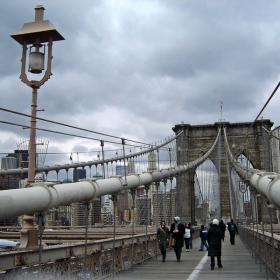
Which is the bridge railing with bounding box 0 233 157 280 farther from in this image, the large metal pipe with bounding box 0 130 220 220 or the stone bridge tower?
the stone bridge tower

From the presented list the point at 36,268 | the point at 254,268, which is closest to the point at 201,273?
the point at 254,268

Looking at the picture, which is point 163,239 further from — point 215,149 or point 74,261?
point 215,149

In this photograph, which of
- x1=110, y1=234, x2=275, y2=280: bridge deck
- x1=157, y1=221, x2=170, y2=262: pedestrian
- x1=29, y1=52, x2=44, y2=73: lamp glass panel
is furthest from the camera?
x1=157, y1=221, x2=170, y2=262: pedestrian

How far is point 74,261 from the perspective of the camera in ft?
23.2

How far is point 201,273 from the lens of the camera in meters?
9.43

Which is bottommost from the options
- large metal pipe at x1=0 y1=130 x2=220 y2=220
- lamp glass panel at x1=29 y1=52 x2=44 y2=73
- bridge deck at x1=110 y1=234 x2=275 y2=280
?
bridge deck at x1=110 y1=234 x2=275 y2=280

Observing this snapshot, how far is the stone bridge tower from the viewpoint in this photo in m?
39.6

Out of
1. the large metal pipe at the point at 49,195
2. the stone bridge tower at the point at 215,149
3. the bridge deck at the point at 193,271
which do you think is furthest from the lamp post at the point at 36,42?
the stone bridge tower at the point at 215,149

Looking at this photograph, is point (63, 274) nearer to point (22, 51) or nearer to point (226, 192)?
point (22, 51)

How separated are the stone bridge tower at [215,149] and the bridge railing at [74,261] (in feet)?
94.2

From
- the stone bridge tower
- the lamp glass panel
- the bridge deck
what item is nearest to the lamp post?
the lamp glass panel

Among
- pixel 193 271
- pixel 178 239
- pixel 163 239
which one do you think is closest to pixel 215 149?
pixel 178 239

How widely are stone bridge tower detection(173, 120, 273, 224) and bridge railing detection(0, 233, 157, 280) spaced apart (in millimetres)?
28717

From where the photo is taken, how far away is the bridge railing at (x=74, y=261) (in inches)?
214
